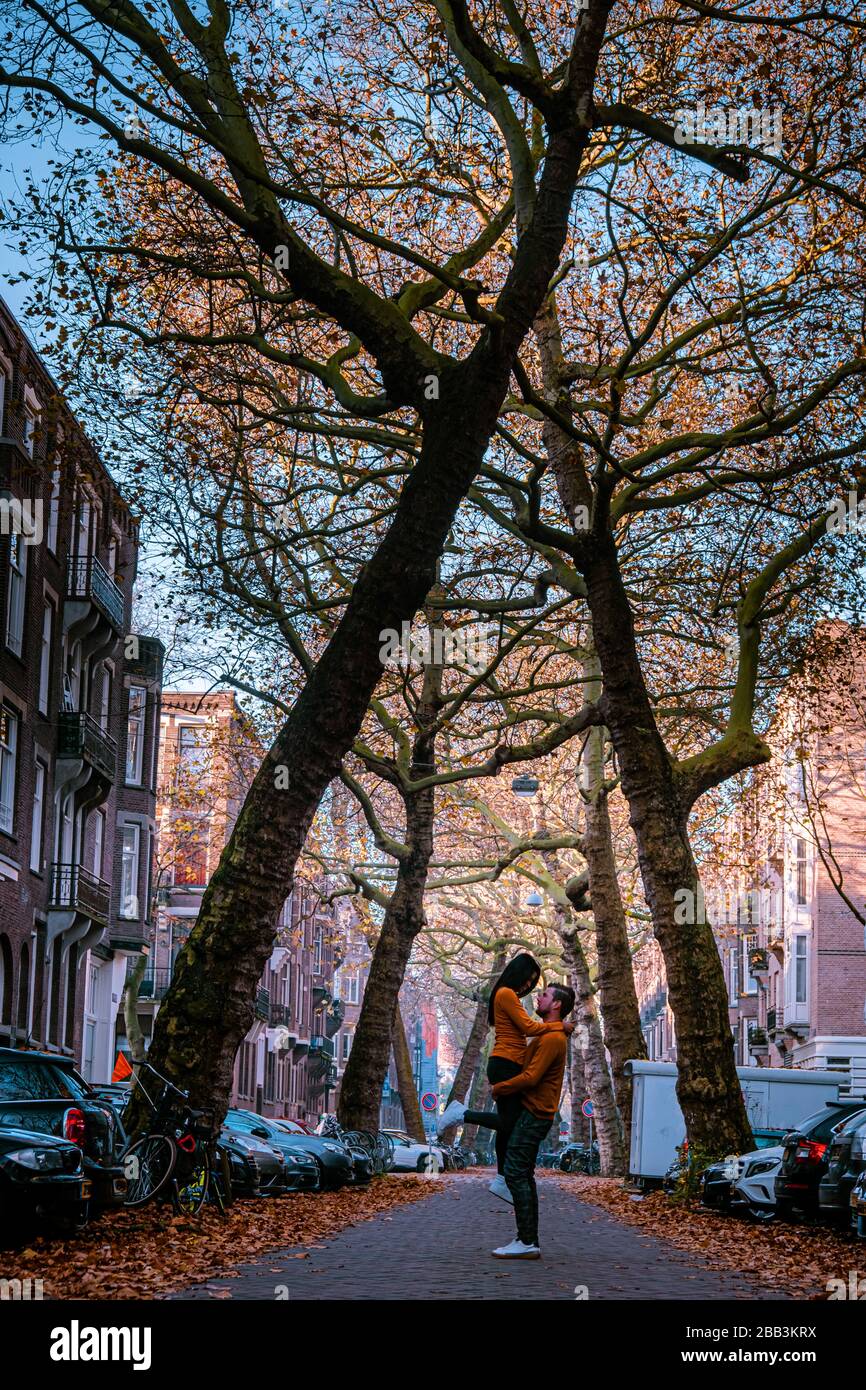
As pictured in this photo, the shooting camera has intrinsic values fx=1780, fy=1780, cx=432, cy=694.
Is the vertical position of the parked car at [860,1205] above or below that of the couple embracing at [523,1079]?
below

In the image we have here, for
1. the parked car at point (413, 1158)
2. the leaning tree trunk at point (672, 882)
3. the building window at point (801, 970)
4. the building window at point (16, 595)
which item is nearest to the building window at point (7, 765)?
the building window at point (16, 595)

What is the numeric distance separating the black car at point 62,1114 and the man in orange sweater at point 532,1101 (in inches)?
134

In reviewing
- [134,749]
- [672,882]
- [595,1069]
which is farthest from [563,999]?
[134,749]

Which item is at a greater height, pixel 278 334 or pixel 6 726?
pixel 278 334

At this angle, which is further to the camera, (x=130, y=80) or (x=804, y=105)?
(x=804, y=105)

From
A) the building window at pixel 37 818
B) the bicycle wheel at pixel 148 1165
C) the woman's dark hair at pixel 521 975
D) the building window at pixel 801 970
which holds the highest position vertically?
the building window at pixel 37 818

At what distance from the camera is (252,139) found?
18062 millimetres

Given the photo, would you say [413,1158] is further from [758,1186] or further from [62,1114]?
[62,1114]

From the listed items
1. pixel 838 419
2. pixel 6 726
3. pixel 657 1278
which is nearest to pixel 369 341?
pixel 838 419

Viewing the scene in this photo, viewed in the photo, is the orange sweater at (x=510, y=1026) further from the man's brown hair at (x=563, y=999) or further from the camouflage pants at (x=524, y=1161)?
the camouflage pants at (x=524, y=1161)

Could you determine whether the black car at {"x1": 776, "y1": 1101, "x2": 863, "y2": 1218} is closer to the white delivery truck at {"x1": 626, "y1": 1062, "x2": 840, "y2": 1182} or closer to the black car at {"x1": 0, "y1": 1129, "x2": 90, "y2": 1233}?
the black car at {"x1": 0, "y1": 1129, "x2": 90, "y2": 1233}

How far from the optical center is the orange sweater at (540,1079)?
1212 cm

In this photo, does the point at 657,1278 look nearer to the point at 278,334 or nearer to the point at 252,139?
the point at 252,139

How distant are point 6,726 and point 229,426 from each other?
502 inches
